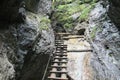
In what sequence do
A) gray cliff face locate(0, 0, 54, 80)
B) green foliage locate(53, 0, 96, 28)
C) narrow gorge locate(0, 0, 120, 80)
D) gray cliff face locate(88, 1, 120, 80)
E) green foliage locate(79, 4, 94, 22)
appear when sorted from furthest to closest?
green foliage locate(53, 0, 96, 28) → green foliage locate(79, 4, 94, 22) → gray cliff face locate(88, 1, 120, 80) → narrow gorge locate(0, 0, 120, 80) → gray cliff face locate(0, 0, 54, 80)

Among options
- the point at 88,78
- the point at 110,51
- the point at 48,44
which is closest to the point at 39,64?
the point at 48,44

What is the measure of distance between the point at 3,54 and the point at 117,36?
16.6ft

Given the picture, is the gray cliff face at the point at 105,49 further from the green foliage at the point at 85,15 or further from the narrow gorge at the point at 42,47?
the green foliage at the point at 85,15

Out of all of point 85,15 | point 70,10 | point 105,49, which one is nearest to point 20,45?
point 105,49

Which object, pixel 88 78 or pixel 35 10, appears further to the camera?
pixel 35 10

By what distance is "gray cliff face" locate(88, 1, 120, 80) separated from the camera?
6.54m

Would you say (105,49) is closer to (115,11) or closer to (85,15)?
(115,11)

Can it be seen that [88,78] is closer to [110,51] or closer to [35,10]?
[110,51]

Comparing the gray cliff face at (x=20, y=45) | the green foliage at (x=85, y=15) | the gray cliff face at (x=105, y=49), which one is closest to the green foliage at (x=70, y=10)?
the green foliage at (x=85, y=15)

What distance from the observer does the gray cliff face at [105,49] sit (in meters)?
6.54

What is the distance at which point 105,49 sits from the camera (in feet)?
25.2

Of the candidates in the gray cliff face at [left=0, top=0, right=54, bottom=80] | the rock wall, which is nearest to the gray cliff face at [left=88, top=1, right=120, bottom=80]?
the rock wall

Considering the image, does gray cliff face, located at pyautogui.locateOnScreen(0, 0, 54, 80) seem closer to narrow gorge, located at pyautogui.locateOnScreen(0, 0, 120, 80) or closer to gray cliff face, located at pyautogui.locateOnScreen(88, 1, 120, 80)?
narrow gorge, located at pyautogui.locateOnScreen(0, 0, 120, 80)

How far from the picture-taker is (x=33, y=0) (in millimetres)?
9016
